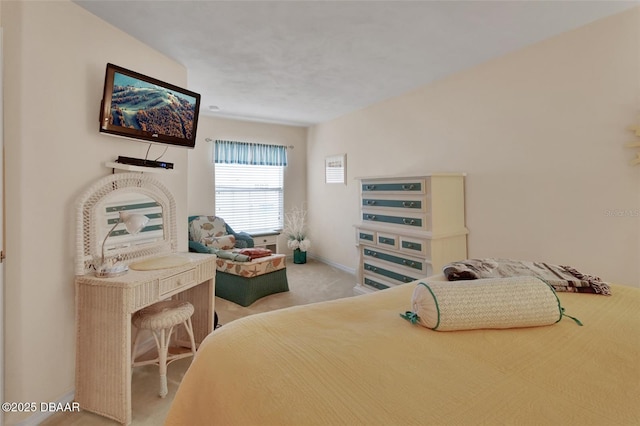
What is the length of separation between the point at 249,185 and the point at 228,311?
8.45 ft

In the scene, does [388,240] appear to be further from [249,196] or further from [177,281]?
[249,196]

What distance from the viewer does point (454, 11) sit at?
204cm

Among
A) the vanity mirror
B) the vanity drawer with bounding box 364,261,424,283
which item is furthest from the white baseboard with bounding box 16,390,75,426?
the vanity drawer with bounding box 364,261,424,283

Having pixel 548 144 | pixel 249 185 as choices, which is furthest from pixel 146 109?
pixel 548 144

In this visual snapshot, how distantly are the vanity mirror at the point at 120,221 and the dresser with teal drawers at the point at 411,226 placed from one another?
2078 millimetres

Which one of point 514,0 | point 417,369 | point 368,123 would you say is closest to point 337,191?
point 368,123

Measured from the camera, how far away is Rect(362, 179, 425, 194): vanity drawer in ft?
9.54

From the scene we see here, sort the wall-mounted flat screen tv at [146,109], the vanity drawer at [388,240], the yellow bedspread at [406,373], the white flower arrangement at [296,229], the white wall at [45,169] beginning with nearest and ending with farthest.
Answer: the yellow bedspread at [406,373] < the white wall at [45,169] < the wall-mounted flat screen tv at [146,109] < the vanity drawer at [388,240] < the white flower arrangement at [296,229]

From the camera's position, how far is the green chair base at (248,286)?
11.1 feet

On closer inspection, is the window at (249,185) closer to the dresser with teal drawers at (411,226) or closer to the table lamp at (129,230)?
the dresser with teal drawers at (411,226)

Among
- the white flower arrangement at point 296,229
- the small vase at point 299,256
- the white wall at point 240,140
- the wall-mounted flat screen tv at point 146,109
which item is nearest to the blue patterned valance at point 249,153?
the white wall at point 240,140

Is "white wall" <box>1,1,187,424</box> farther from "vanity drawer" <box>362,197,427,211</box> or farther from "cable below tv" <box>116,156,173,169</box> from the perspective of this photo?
"vanity drawer" <box>362,197,427,211</box>

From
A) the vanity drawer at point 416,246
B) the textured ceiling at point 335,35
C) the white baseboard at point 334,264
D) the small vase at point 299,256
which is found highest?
the textured ceiling at point 335,35

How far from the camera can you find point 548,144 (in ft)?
8.11
